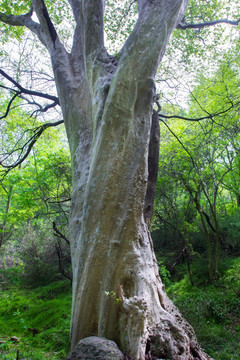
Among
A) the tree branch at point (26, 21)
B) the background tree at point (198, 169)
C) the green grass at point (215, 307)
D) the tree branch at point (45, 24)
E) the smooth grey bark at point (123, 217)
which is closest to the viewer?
the smooth grey bark at point (123, 217)

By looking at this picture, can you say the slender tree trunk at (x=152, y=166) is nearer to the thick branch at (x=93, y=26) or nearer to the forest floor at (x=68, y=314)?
the thick branch at (x=93, y=26)

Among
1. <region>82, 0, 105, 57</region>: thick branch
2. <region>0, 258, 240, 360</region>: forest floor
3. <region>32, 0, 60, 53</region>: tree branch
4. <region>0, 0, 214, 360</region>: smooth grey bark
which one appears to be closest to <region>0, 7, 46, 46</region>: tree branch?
<region>32, 0, 60, 53</region>: tree branch

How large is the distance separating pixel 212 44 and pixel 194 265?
6461mm

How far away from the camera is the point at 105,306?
2.22 meters

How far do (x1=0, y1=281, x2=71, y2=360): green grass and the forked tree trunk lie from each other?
3.89ft

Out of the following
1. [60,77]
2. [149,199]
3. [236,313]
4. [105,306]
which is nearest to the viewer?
[105,306]

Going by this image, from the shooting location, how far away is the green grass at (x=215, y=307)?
3479mm

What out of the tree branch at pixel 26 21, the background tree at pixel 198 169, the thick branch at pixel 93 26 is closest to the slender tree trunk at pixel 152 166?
the thick branch at pixel 93 26

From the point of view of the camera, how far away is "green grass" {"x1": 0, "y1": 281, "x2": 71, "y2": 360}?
316cm

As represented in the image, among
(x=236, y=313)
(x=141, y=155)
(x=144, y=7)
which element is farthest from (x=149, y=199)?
(x=236, y=313)

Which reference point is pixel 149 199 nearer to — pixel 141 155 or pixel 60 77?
pixel 141 155

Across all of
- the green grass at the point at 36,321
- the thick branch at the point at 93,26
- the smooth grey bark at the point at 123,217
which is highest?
the thick branch at the point at 93,26

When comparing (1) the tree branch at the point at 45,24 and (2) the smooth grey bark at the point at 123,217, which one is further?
(1) the tree branch at the point at 45,24

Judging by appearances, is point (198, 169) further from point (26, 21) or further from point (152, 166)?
point (26, 21)
